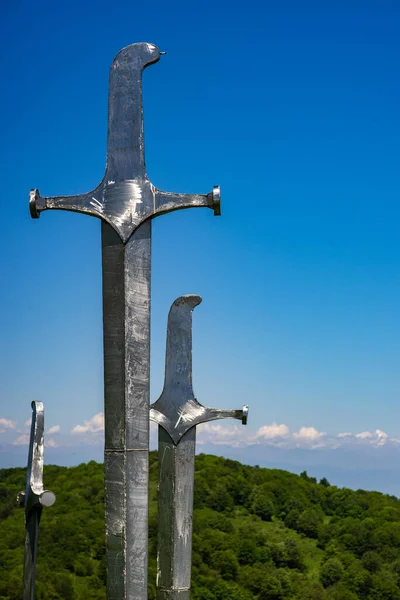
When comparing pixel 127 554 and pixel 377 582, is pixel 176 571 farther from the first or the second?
pixel 377 582

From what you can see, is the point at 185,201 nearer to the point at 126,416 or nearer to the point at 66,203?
the point at 66,203

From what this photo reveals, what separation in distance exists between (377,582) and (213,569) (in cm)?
981

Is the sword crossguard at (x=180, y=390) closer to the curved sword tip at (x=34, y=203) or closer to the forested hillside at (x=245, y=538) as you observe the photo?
the curved sword tip at (x=34, y=203)

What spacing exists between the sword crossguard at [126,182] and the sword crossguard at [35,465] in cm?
149

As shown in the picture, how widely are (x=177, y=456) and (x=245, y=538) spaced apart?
43.1m

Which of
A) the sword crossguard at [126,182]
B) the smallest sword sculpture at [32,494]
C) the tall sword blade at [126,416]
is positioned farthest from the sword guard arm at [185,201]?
the smallest sword sculpture at [32,494]

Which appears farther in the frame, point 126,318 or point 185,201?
point 185,201

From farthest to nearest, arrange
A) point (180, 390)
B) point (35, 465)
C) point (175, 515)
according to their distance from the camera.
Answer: point (180, 390) → point (175, 515) → point (35, 465)

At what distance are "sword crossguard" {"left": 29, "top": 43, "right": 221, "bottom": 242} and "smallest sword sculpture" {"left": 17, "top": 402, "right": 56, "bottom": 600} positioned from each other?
4.90 ft

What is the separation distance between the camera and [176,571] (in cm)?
951

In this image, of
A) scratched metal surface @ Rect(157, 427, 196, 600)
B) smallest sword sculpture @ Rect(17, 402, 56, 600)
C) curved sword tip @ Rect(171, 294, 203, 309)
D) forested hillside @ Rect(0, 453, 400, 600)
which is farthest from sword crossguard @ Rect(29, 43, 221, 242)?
forested hillside @ Rect(0, 453, 400, 600)

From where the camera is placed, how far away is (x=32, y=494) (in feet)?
22.4

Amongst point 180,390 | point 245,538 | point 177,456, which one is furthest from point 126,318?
point 245,538

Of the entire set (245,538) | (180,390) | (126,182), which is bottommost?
(245,538)
